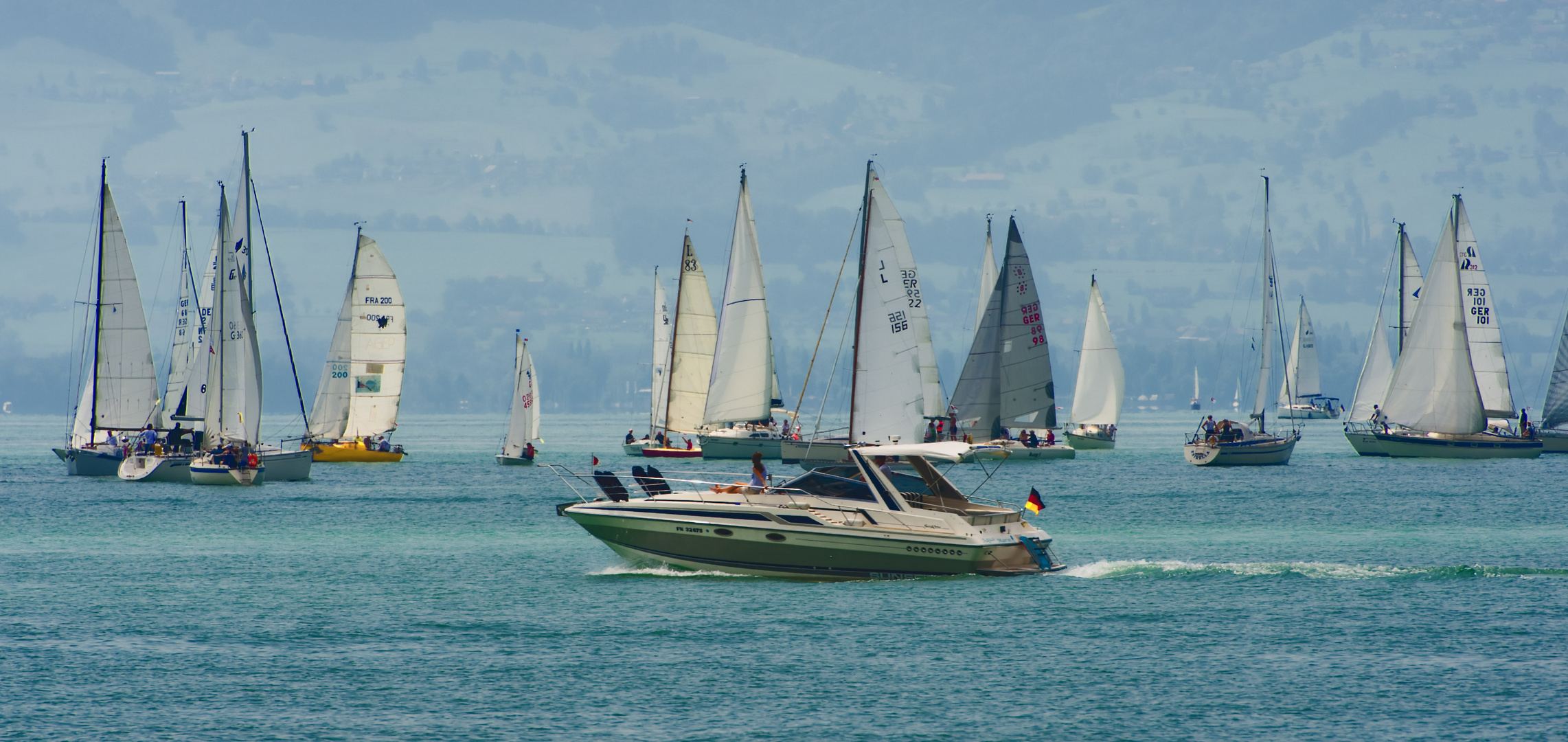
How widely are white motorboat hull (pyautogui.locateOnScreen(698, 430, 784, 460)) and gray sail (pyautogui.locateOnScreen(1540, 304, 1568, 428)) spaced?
4774 centimetres

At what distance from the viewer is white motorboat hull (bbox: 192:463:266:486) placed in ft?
226

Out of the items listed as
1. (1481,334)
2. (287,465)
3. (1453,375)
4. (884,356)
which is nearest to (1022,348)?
→ (1453,375)

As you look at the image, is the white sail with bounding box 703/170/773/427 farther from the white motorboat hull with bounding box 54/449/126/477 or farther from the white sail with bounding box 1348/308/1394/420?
the white sail with bounding box 1348/308/1394/420

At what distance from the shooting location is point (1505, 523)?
167ft

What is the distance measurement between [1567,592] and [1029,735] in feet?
58.9

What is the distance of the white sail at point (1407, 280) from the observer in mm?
96875

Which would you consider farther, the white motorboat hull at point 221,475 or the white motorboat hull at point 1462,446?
the white motorboat hull at point 1462,446

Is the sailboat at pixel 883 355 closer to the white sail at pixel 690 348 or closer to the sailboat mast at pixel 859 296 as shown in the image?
the sailboat mast at pixel 859 296


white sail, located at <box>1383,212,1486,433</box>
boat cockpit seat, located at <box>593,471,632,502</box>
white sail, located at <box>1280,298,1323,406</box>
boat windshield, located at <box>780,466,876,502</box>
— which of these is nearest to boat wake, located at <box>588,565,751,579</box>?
boat cockpit seat, located at <box>593,471,632,502</box>

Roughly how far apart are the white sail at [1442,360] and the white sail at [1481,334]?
372 centimetres

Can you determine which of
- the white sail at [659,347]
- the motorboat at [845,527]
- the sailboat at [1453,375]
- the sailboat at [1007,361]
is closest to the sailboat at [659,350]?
the white sail at [659,347]

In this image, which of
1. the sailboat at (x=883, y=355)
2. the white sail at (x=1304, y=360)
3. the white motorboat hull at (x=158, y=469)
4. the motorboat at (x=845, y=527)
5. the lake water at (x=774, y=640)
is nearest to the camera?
the lake water at (x=774, y=640)

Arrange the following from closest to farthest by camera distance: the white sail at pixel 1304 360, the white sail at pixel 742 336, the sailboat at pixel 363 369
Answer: the white sail at pixel 742 336 → the sailboat at pixel 363 369 → the white sail at pixel 1304 360

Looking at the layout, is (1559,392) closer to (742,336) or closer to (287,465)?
(742,336)
